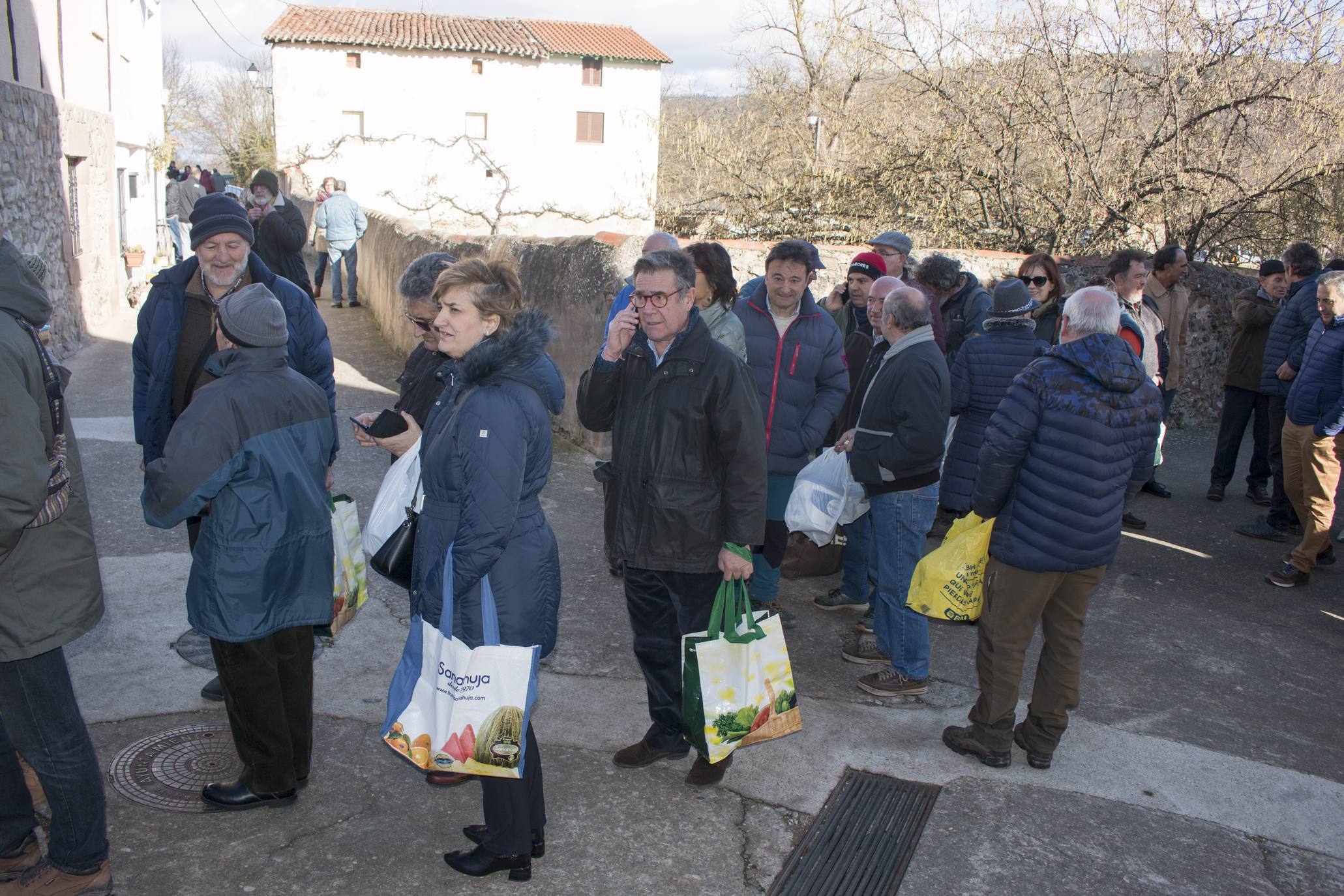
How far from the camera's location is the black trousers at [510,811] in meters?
2.91

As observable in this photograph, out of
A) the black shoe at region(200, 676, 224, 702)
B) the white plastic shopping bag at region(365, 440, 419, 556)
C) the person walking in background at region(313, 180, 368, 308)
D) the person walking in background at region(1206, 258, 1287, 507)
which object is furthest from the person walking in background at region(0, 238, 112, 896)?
the person walking in background at region(313, 180, 368, 308)

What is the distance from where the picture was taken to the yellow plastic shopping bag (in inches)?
152

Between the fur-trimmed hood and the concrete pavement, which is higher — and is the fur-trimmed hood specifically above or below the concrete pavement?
above

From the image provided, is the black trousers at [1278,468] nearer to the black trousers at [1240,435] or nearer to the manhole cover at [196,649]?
the black trousers at [1240,435]

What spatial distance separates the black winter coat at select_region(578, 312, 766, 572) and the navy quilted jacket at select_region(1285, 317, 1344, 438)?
4.21 metres

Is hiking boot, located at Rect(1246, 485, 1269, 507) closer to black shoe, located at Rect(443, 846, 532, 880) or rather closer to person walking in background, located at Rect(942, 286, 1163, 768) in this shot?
person walking in background, located at Rect(942, 286, 1163, 768)

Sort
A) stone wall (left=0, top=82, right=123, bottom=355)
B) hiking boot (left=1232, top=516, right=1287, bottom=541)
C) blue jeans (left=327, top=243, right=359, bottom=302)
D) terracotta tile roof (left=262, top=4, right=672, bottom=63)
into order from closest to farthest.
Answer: hiking boot (left=1232, top=516, right=1287, bottom=541), stone wall (left=0, top=82, right=123, bottom=355), blue jeans (left=327, top=243, right=359, bottom=302), terracotta tile roof (left=262, top=4, right=672, bottom=63)

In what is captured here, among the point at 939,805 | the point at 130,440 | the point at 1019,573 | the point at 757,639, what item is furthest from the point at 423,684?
the point at 130,440

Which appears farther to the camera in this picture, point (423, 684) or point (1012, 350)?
point (1012, 350)

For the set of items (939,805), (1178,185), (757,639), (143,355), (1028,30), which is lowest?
(939,805)

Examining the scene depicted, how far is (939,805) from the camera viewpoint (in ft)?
11.6

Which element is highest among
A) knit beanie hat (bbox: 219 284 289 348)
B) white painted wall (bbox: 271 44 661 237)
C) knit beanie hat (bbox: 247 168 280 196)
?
white painted wall (bbox: 271 44 661 237)

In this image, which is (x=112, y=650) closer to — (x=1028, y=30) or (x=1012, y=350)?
(x=1012, y=350)

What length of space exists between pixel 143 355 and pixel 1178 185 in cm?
1031
